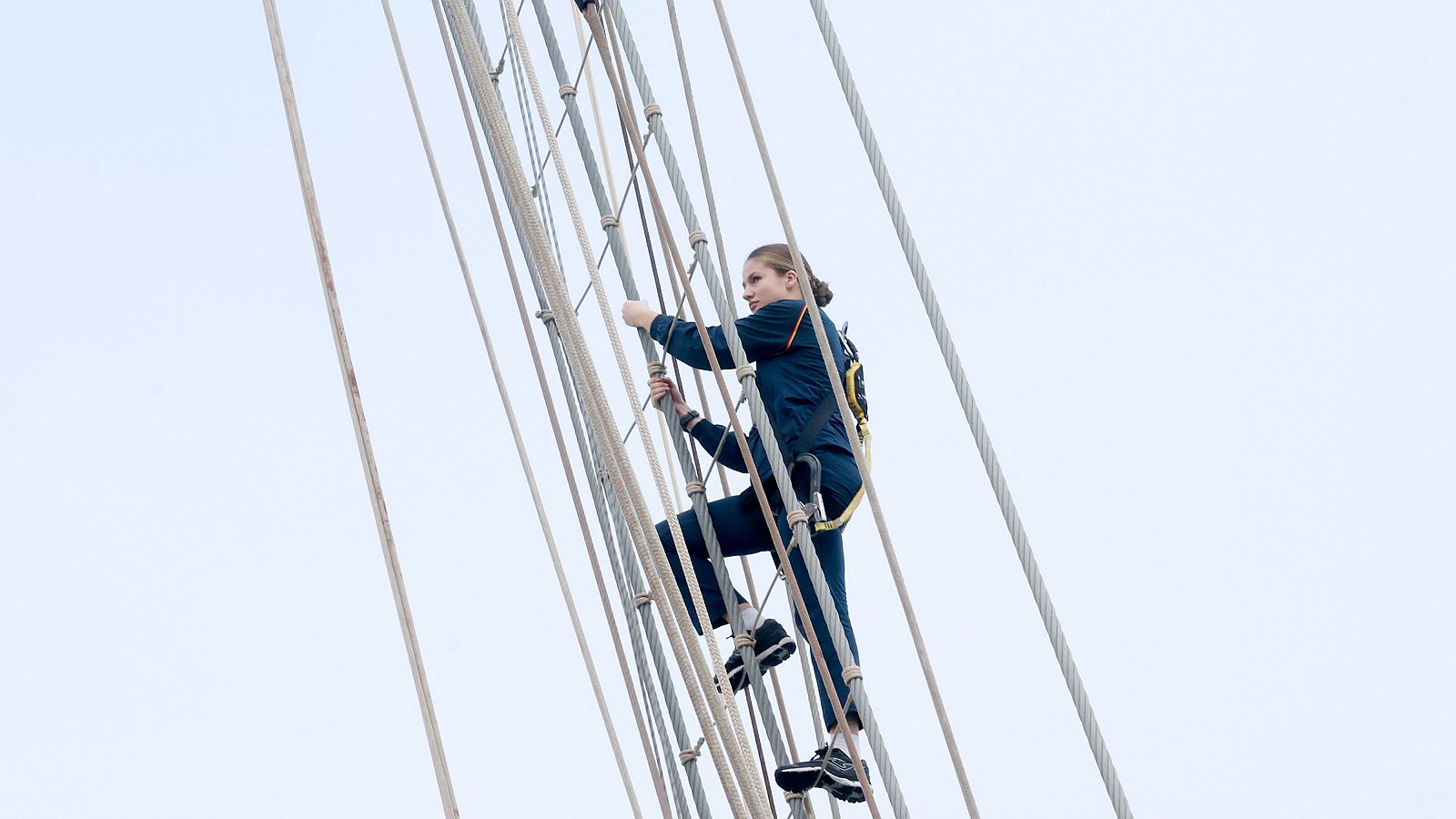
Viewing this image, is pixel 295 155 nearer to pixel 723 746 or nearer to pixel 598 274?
pixel 598 274

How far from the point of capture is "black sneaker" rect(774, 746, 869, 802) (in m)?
4.77

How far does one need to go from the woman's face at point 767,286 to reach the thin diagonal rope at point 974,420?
1.71 feet

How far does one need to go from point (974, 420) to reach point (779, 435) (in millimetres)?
661

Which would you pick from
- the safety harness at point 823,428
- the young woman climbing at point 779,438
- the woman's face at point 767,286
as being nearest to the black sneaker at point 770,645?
the young woman climbing at point 779,438

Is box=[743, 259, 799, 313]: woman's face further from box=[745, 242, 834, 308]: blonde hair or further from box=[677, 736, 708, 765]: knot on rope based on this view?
box=[677, 736, 708, 765]: knot on rope

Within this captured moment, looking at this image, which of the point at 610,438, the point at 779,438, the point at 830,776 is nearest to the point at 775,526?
the point at 779,438

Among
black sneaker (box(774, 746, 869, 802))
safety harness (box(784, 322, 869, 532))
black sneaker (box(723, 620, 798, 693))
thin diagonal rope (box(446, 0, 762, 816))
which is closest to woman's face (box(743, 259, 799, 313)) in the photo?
safety harness (box(784, 322, 869, 532))

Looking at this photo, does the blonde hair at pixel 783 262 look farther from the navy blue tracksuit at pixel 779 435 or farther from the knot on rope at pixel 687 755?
the knot on rope at pixel 687 755

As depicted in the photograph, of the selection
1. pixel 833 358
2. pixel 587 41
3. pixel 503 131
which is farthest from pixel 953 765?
pixel 587 41

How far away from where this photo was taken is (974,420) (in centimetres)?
458

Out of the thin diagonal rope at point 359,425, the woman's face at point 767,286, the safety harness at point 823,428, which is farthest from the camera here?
the woman's face at point 767,286

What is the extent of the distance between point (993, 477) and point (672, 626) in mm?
786

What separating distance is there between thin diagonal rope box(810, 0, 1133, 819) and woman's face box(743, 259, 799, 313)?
52cm

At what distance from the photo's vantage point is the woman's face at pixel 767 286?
17.0 ft
